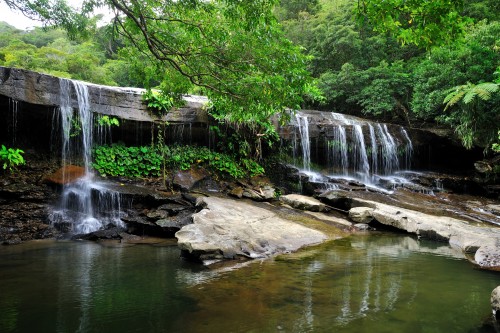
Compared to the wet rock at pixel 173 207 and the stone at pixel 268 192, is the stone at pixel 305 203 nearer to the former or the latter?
the stone at pixel 268 192

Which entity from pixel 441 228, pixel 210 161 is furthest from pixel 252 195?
pixel 441 228

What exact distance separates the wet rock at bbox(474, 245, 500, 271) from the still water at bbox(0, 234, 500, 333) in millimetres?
270

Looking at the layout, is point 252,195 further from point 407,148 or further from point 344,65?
point 344,65

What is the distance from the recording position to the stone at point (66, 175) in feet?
32.2

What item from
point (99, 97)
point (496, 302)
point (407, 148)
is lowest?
point (496, 302)

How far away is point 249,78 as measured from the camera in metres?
4.94

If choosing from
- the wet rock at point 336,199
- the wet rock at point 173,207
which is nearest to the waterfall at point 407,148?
the wet rock at point 336,199

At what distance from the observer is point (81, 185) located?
1006cm

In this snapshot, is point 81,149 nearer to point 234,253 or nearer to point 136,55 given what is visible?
point 136,55

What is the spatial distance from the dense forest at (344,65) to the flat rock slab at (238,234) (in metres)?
2.39

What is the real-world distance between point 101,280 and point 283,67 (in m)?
4.12

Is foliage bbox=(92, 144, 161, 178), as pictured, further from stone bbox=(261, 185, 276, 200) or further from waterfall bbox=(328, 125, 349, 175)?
waterfall bbox=(328, 125, 349, 175)

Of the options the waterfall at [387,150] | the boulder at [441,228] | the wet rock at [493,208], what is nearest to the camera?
the boulder at [441,228]

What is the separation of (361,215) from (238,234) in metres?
4.72
